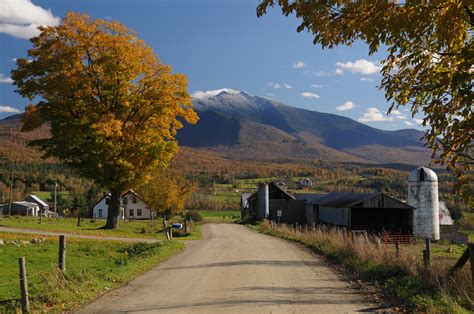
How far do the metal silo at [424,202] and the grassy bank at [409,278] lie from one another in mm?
31597

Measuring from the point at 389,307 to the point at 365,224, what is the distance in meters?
36.9

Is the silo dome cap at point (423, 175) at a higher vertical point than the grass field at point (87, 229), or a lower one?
higher

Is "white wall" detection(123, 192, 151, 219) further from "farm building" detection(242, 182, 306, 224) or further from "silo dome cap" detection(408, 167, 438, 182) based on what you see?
"silo dome cap" detection(408, 167, 438, 182)

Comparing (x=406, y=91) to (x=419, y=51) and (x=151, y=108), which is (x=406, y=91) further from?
(x=151, y=108)

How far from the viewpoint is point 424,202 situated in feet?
156

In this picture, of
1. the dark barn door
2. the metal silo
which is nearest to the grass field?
the dark barn door

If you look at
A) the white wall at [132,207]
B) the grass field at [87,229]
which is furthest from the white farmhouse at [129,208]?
the grass field at [87,229]

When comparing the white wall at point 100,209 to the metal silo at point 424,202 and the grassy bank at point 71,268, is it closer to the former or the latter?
the metal silo at point 424,202

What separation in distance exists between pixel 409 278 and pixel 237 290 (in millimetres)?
4168

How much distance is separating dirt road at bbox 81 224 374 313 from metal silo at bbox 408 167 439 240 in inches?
1288

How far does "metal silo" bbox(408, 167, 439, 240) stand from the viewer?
46.2 metres

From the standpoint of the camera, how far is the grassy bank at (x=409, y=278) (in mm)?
9156

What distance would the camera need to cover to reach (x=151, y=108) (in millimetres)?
30656

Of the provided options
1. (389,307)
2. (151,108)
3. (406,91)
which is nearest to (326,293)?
(389,307)
